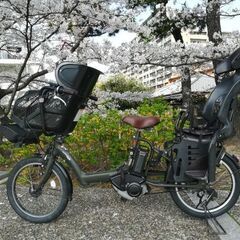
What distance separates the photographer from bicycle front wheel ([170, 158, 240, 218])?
3.33 m

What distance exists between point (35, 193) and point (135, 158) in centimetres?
101

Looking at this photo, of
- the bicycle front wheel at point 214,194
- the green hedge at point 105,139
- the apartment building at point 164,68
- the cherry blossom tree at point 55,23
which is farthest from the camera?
the apartment building at point 164,68

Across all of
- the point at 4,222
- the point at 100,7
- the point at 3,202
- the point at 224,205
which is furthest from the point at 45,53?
the point at 224,205

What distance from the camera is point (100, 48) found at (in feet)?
24.0

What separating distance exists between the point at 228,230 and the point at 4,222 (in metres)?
2.01

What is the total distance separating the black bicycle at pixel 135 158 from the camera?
3.17m

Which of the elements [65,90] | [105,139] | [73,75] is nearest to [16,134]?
[65,90]

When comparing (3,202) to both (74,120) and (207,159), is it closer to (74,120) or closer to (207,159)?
(74,120)

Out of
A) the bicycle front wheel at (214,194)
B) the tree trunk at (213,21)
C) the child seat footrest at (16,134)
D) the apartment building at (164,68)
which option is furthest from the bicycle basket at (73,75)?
the tree trunk at (213,21)

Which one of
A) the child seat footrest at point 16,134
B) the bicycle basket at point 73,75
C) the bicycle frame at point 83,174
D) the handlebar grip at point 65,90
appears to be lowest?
the bicycle frame at point 83,174

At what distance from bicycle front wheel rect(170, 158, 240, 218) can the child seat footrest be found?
1.39 meters

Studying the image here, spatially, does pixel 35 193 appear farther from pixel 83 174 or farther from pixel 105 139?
pixel 105 139

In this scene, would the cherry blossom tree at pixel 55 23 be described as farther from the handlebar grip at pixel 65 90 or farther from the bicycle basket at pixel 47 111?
the handlebar grip at pixel 65 90

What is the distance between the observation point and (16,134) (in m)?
3.34
